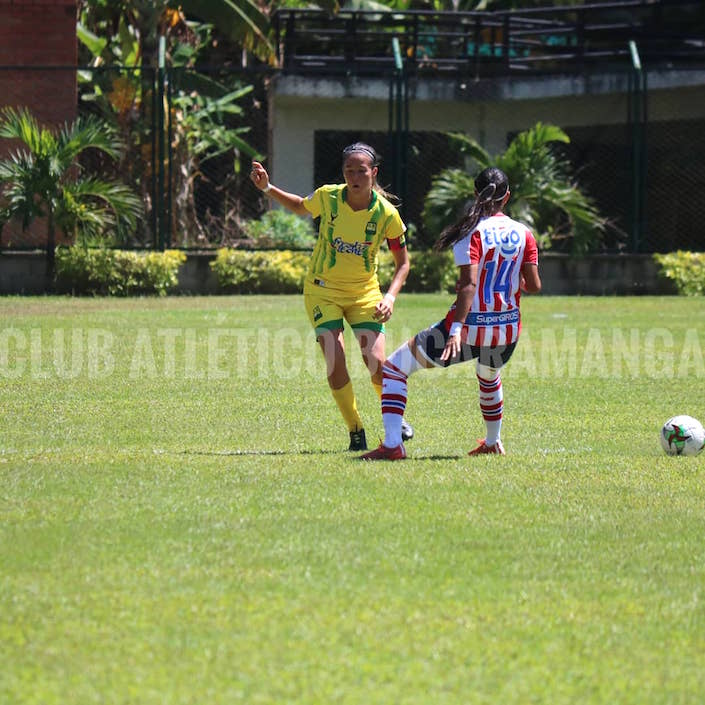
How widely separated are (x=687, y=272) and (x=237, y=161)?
908cm

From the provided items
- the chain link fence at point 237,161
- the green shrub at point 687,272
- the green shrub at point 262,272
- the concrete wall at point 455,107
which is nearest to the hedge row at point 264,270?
the green shrub at point 262,272

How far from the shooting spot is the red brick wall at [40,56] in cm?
2236

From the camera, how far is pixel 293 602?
4.82 meters

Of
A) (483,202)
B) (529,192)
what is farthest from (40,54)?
(483,202)

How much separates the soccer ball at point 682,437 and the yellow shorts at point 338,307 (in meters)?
1.91

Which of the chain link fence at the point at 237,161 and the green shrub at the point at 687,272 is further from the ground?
the chain link fence at the point at 237,161

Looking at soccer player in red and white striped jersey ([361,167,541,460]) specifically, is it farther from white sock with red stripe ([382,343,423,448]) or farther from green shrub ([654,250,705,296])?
green shrub ([654,250,705,296])

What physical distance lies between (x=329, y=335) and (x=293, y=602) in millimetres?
3514

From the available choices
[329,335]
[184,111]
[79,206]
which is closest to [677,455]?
[329,335]

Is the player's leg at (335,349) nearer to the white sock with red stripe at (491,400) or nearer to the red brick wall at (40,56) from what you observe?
the white sock with red stripe at (491,400)

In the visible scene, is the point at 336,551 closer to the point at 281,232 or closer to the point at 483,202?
the point at 483,202

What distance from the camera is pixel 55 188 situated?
20.0 metres

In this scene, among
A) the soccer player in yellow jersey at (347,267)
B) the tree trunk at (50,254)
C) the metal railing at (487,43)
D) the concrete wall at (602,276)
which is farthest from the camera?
the metal railing at (487,43)

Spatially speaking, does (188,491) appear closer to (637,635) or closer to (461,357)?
(461,357)
